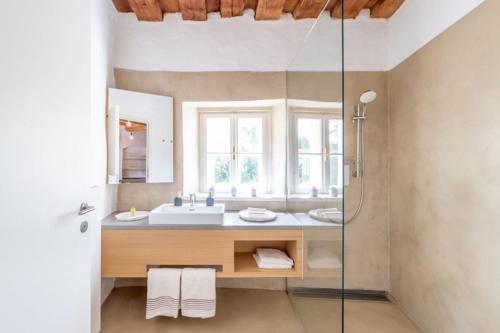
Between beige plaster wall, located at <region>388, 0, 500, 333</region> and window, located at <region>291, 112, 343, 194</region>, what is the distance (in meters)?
0.84

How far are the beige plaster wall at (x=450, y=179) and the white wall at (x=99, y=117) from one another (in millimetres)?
2266

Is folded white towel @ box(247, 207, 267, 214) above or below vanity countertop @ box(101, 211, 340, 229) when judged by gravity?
above

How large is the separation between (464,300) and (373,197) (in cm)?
87

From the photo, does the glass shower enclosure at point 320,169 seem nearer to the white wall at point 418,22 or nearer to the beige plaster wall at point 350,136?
the beige plaster wall at point 350,136

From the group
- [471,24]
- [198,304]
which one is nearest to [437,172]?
[471,24]

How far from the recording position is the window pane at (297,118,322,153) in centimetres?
129

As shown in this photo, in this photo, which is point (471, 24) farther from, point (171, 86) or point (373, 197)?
point (171, 86)

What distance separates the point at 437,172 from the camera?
1.51 meters

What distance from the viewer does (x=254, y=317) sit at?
1725 millimetres

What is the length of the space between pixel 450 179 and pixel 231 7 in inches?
81.2

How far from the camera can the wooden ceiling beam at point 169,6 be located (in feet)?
6.14

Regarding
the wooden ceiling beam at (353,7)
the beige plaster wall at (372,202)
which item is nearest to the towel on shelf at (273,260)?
the beige plaster wall at (372,202)

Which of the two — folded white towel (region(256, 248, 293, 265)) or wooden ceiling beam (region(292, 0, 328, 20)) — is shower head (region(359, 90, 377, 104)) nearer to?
wooden ceiling beam (region(292, 0, 328, 20))

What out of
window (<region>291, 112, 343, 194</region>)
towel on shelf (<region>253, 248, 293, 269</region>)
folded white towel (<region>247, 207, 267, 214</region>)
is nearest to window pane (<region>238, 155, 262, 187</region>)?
folded white towel (<region>247, 207, 267, 214</region>)
